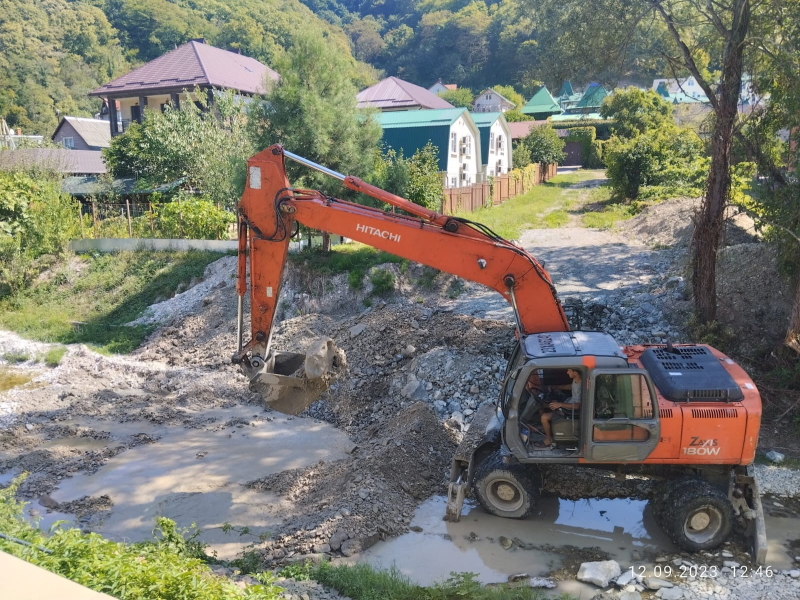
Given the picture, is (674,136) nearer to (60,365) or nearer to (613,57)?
(613,57)

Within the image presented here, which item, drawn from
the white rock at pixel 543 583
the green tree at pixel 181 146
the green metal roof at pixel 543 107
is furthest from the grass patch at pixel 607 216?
the green metal roof at pixel 543 107

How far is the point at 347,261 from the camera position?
17.0 metres

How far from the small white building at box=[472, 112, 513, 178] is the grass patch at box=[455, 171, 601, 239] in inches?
109

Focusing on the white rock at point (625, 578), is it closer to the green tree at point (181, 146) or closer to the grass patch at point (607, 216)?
the grass patch at point (607, 216)

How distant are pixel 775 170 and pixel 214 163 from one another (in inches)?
741

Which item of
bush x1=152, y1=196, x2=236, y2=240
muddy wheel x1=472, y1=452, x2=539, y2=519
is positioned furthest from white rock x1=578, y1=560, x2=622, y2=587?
bush x1=152, y1=196, x2=236, y2=240

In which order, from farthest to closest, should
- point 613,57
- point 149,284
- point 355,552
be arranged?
point 149,284 → point 613,57 → point 355,552

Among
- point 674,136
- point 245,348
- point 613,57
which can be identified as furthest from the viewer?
point 674,136

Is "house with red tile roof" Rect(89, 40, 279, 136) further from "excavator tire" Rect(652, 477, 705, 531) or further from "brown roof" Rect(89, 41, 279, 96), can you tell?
"excavator tire" Rect(652, 477, 705, 531)

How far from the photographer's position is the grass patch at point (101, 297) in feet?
55.4

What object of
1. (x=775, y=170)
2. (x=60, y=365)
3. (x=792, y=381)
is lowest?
(x=60, y=365)

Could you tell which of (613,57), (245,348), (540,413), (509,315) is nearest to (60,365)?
(245,348)

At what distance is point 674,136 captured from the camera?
3288 centimetres

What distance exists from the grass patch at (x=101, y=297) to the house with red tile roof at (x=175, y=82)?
54.8ft
